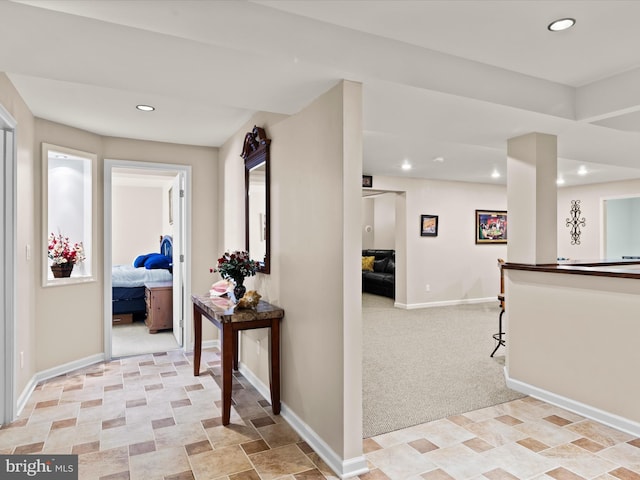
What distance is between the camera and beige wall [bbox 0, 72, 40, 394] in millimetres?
2873

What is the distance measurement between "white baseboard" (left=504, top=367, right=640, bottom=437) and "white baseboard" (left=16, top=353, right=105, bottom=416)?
3789 mm

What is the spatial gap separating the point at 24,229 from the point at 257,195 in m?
1.77

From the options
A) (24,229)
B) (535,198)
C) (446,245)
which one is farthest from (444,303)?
(24,229)

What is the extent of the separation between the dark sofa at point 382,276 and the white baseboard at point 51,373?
5398mm

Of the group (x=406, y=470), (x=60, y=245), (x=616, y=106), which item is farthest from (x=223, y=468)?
(x=616, y=106)

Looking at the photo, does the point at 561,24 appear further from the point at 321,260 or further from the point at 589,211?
the point at 589,211

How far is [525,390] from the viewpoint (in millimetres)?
3342

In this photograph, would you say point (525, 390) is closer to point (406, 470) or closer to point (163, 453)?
point (406, 470)

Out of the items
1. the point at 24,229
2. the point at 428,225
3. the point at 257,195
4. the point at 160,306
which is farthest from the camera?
the point at 428,225

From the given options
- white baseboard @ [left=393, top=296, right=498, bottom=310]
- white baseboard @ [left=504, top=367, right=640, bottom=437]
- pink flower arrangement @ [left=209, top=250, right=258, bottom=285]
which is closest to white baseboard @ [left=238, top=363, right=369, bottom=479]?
pink flower arrangement @ [left=209, top=250, right=258, bottom=285]

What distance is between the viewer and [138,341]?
16.5 ft

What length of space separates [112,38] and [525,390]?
3.64m

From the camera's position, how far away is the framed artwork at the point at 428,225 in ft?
23.8

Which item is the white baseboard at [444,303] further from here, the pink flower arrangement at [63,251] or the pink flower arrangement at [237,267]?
the pink flower arrangement at [63,251]
